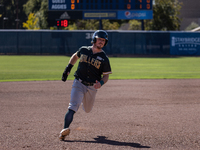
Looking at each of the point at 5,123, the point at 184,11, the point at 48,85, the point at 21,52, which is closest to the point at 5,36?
the point at 21,52

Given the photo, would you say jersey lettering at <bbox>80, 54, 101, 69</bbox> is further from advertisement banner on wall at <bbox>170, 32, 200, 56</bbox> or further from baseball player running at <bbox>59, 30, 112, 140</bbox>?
advertisement banner on wall at <bbox>170, 32, 200, 56</bbox>

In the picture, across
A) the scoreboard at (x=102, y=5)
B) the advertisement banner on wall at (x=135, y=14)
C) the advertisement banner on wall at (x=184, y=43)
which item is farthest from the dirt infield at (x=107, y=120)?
the advertisement banner on wall at (x=184, y=43)

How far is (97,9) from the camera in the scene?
111ft

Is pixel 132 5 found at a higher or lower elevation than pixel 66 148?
higher

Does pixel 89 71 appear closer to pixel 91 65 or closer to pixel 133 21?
pixel 91 65

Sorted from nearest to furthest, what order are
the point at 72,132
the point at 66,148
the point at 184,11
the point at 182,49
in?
the point at 66,148 → the point at 72,132 → the point at 182,49 → the point at 184,11

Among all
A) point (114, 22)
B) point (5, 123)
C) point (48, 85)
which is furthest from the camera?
point (114, 22)

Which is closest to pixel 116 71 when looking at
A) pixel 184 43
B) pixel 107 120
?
pixel 107 120

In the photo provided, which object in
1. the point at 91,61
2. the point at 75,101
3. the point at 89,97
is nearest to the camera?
the point at 75,101

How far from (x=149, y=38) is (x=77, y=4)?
27.3 ft

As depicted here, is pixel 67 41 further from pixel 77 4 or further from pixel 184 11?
pixel 184 11

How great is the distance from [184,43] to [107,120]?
3043 centimetres

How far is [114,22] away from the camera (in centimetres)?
6059

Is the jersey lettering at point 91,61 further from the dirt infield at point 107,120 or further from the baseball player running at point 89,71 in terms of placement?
the dirt infield at point 107,120
